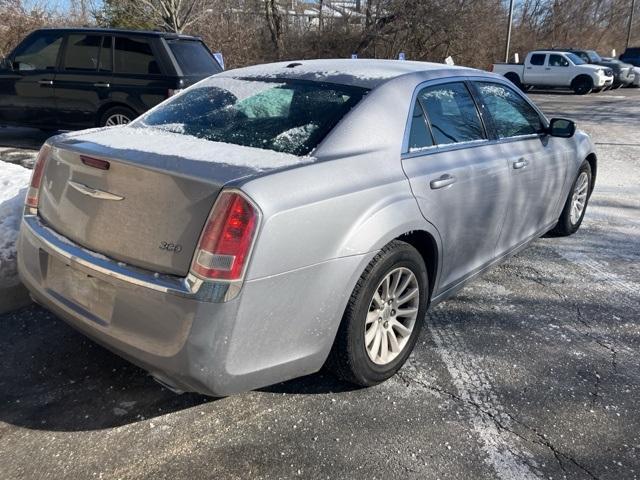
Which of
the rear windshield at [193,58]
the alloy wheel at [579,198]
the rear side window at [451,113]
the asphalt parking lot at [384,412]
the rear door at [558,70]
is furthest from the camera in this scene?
the rear door at [558,70]

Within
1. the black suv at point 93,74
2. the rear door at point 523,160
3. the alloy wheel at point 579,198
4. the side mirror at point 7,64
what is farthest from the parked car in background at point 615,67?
the side mirror at point 7,64

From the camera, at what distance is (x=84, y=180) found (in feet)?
8.12

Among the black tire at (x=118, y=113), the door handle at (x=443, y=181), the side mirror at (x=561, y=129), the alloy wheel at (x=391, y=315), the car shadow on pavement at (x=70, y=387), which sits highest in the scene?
the side mirror at (x=561, y=129)

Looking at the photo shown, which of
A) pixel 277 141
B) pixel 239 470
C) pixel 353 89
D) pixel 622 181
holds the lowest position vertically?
pixel 239 470

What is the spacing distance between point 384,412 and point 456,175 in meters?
1.36

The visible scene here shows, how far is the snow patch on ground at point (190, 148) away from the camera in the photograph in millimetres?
2346

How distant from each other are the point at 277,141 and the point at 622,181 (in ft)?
22.1

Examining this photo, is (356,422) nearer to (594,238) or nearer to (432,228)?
(432,228)

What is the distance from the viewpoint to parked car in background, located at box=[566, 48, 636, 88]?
23.9m

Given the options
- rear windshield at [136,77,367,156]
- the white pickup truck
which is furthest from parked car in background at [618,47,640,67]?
rear windshield at [136,77,367,156]

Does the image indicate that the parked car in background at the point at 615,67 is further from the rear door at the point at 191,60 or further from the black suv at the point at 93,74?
the black suv at the point at 93,74

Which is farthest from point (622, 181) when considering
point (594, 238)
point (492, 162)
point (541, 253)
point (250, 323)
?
point (250, 323)

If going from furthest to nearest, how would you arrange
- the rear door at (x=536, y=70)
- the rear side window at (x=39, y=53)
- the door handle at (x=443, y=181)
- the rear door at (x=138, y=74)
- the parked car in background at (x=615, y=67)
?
1. the parked car in background at (x=615, y=67)
2. the rear door at (x=536, y=70)
3. the rear side window at (x=39, y=53)
4. the rear door at (x=138, y=74)
5. the door handle at (x=443, y=181)

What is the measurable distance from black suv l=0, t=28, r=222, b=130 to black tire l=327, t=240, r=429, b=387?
562 cm
